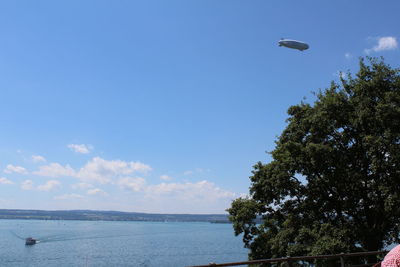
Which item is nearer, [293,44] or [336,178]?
[336,178]

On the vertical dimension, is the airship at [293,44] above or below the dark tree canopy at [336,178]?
above

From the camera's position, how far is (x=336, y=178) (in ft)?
63.1

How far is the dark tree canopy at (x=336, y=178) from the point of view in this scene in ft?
57.6

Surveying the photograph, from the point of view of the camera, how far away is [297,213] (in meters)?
20.6

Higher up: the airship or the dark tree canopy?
the airship

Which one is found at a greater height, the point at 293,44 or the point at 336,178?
the point at 293,44

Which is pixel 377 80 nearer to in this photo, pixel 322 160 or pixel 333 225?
pixel 322 160

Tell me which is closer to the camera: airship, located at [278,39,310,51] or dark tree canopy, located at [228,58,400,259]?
dark tree canopy, located at [228,58,400,259]

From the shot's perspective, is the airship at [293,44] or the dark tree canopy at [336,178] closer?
the dark tree canopy at [336,178]

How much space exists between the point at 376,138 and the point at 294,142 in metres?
4.22

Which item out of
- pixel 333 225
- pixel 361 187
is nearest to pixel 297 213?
pixel 333 225

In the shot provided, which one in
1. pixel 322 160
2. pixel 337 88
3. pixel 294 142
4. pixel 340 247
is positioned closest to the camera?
pixel 340 247

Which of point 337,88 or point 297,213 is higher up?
point 337,88

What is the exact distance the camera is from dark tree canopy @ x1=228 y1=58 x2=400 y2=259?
57.6 feet
